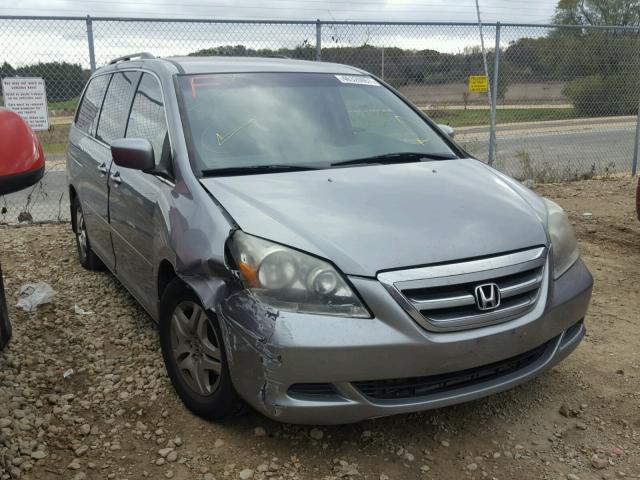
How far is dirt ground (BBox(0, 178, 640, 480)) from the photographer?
257 centimetres

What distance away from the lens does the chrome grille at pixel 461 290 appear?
2344mm

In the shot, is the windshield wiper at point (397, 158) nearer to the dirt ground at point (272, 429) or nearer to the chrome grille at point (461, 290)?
the chrome grille at point (461, 290)

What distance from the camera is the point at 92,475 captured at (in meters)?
2.55

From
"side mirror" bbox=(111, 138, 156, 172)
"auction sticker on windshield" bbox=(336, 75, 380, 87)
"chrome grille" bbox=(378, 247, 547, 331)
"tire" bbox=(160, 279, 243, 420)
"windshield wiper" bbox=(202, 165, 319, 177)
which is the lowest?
"tire" bbox=(160, 279, 243, 420)

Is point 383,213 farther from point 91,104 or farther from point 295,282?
point 91,104

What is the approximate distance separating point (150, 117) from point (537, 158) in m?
11.4

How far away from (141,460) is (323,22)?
615 centimetres

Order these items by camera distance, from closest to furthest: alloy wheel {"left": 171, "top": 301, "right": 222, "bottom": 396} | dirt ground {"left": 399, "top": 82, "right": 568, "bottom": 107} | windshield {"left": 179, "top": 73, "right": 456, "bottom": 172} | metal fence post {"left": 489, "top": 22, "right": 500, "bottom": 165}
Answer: alloy wheel {"left": 171, "top": 301, "right": 222, "bottom": 396}
windshield {"left": 179, "top": 73, "right": 456, "bottom": 172}
metal fence post {"left": 489, "top": 22, "right": 500, "bottom": 165}
dirt ground {"left": 399, "top": 82, "right": 568, "bottom": 107}

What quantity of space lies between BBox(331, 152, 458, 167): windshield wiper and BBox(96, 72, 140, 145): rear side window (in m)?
1.61

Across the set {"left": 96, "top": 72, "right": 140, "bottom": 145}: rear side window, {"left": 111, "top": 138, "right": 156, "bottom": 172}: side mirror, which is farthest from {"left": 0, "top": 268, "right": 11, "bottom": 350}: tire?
{"left": 96, "top": 72, "right": 140, "bottom": 145}: rear side window

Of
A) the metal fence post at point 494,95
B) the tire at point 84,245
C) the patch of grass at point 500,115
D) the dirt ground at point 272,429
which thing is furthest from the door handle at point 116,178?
the patch of grass at point 500,115

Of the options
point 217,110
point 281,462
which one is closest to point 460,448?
point 281,462

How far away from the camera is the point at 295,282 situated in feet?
7.75

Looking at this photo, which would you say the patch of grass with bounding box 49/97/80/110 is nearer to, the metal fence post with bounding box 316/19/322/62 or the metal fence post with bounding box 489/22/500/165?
the metal fence post with bounding box 316/19/322/62
